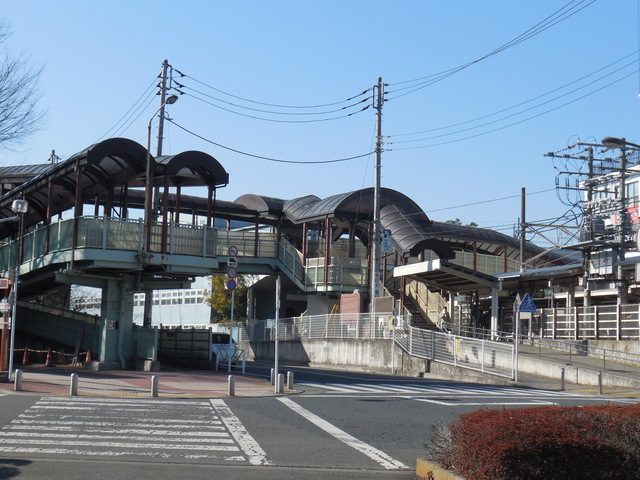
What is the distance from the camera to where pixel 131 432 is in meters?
12.4

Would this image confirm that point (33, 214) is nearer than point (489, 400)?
No

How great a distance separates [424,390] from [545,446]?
15370 millimetres

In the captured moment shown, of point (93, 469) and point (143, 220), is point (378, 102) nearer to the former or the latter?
point (143, 220)

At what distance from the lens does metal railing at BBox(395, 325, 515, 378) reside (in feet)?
95.0

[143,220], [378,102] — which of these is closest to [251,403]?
[143,220]

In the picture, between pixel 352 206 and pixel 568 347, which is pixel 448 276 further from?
pixel 352 206

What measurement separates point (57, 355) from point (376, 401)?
20407 millimetres

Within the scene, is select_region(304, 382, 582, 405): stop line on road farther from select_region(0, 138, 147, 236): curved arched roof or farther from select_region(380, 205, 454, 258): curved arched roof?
select_region(380, 205, 454, 258): curved arched roof

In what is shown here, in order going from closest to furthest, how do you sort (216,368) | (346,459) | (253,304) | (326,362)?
1. (346,459)
2. (216,368)
3. (326,362)
4. (253,304)

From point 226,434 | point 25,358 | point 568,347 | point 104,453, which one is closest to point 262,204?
point 25,358

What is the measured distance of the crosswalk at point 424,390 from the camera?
21.5m

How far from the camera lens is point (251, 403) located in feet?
59.1

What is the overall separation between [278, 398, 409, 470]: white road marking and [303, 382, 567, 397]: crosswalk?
535 centimetres

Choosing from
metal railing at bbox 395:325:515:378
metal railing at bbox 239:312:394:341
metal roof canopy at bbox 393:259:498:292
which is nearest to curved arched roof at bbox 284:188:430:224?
metal railing at bbox 239:312:394:341
